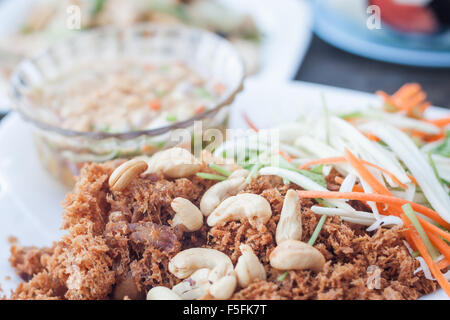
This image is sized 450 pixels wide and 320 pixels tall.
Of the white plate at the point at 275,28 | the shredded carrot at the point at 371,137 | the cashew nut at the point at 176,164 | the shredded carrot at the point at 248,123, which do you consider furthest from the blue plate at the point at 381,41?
the cashew nut at the point at 176,164

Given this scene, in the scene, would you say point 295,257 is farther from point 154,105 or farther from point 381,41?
point 381,41

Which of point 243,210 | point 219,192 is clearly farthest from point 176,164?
point 243,210

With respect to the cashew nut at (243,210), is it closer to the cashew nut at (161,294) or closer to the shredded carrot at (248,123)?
the cashew nut at (161,294)

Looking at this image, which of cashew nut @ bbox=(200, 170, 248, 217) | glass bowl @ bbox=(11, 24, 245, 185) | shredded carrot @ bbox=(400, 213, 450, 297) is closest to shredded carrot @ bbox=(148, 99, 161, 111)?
glass bowl @ bbox=(11, 24, 245, 185)

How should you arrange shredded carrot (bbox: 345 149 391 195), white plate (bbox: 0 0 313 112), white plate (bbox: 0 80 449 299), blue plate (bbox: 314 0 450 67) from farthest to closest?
blue plate (bbox: 314 0 450 67) < white plate (bbox: 0 0 313 112) < white plate (bbox: 0 80 449 299) < shredded carrot (bbox: 345 149 391 195)

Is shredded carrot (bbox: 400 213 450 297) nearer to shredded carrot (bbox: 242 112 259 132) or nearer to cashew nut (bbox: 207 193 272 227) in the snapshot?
cashew nut (bbox: 207 193 272 227)
